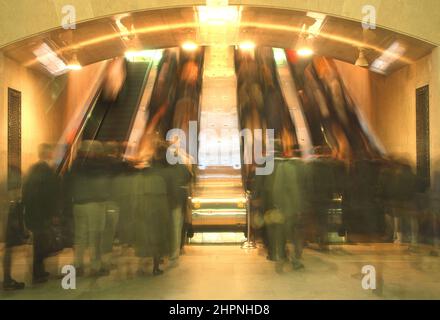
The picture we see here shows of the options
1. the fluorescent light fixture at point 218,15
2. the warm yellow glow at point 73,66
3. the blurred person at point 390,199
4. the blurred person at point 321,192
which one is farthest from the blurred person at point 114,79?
the blurred person at point 390,199

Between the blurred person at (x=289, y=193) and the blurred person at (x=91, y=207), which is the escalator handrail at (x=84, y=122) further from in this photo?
the blurred person at (x=289, y=193)

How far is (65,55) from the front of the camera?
7.32 metres

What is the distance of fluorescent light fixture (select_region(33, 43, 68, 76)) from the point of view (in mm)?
6781

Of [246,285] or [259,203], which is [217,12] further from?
Answer: [246,285]

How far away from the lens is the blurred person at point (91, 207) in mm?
5645

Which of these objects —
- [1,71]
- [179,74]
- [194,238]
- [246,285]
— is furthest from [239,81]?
[246,285]

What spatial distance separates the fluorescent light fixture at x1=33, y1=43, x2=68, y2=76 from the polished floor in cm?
273

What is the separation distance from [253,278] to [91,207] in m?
2.10

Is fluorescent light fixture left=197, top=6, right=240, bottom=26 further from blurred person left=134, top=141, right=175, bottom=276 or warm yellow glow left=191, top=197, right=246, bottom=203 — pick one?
warm yellow glow left=191, top=197, right=246, bottom=203

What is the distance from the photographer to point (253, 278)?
5.73 m

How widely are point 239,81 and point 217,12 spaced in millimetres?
7435

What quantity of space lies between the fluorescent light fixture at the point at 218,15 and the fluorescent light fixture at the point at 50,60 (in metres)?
2.23

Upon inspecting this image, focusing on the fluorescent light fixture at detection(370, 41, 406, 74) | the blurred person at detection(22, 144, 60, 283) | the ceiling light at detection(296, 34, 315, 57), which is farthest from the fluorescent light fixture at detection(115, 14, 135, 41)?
the fluorescent light fixture at detection(370, 41, 406, 74)

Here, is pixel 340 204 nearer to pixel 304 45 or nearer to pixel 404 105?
pixel 404 105
